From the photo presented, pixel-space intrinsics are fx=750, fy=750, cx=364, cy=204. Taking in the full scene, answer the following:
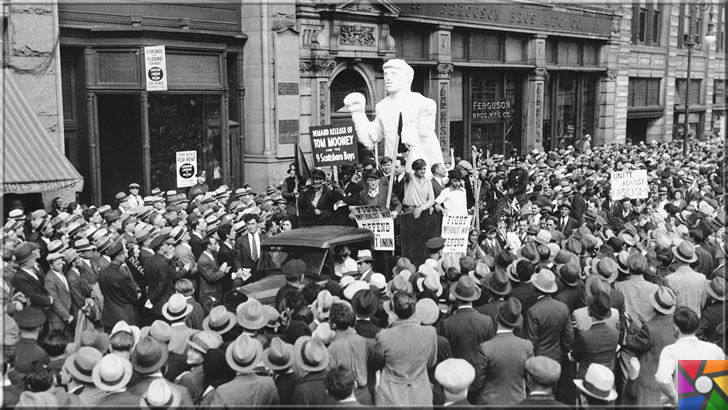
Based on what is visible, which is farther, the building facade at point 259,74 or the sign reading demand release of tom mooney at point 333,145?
the building facade at point 259,74

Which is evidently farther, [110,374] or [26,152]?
[26,152]

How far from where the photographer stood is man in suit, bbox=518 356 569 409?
511 cm

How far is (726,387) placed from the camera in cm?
594

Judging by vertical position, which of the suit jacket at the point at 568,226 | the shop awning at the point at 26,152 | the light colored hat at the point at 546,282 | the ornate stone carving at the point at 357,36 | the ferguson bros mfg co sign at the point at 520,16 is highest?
the ferguson bros mfg co sign at the point at 520,16

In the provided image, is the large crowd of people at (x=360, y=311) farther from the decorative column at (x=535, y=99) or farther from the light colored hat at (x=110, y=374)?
the decorative column at (x=535, y=99)

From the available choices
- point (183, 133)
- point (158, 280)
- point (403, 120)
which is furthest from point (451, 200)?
point (183, 133)

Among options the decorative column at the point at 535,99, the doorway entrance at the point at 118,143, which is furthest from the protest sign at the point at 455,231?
the decorative column at the point at 535,99

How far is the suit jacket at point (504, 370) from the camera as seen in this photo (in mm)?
6082

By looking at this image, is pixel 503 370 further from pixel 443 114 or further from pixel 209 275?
pixel 443 114

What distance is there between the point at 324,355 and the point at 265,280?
3.75 metres

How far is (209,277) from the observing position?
989 centimetres

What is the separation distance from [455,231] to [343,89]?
10.6 meters

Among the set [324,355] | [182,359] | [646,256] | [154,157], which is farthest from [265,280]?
[154,157]

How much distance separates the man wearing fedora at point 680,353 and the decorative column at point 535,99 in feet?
72.6
